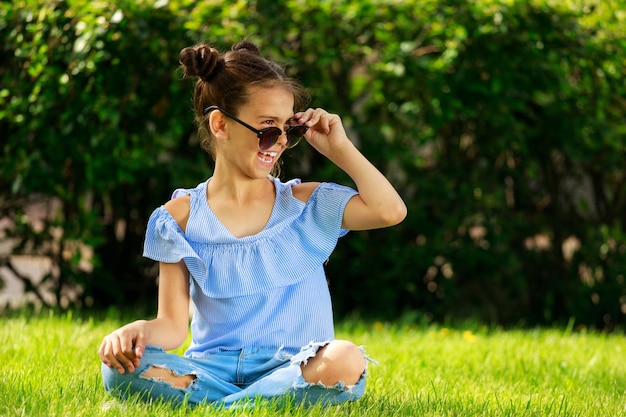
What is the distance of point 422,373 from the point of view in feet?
12.0

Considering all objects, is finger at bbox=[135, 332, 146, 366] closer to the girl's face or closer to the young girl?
the young girl

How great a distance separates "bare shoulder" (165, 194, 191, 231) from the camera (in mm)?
3109

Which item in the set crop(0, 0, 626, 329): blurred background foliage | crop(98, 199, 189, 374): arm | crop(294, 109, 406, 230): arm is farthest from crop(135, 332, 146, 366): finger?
crop(0, 0, 626, 329): blurred background foliage

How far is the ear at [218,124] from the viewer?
9.98ft

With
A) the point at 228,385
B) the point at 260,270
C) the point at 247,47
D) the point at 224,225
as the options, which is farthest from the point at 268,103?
the point at 228,385

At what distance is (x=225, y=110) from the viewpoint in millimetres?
3031

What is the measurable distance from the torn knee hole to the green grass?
0.11 metres

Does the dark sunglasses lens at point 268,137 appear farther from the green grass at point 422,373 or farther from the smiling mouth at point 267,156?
the green grass at point 422,373

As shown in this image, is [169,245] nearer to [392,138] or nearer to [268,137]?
[268,137]

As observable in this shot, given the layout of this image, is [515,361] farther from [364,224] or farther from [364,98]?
[364,98]

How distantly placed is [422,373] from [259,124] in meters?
1.26

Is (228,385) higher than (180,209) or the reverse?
the reverse

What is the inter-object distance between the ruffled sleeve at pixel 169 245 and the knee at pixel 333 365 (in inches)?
18.1

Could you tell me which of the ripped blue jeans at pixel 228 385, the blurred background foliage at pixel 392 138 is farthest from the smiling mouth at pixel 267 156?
the blurred background foliage at pixel 392 138
